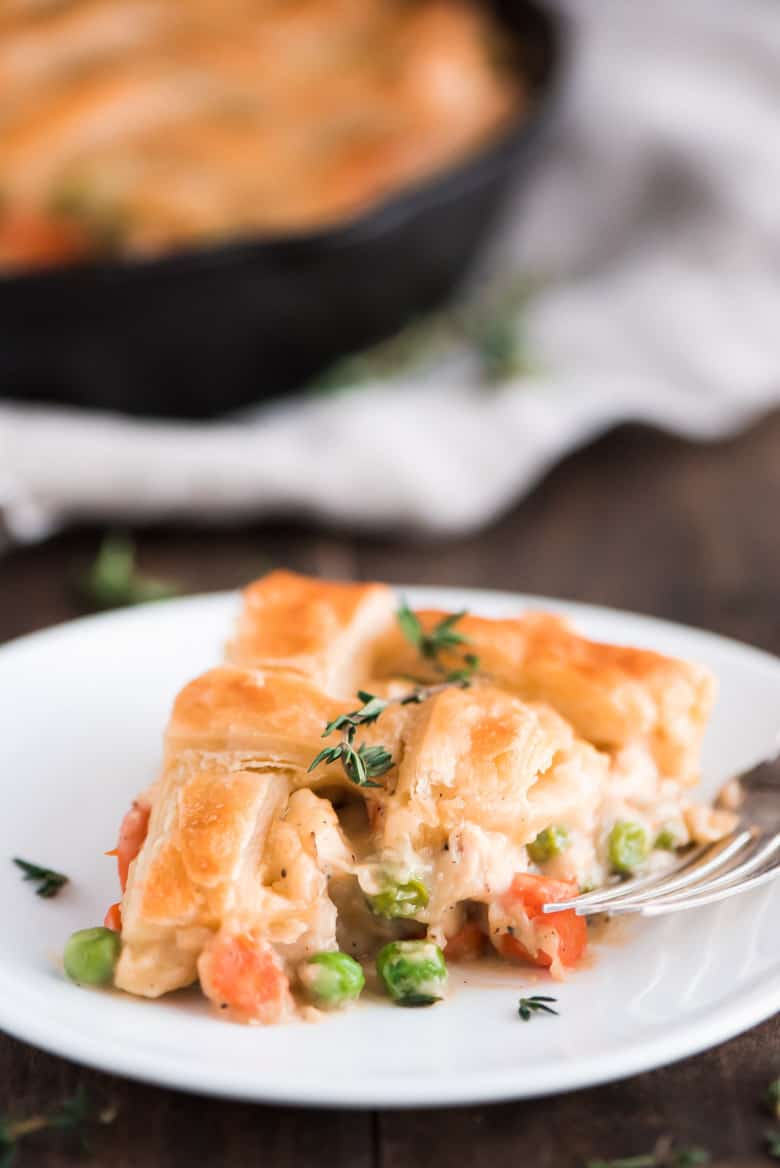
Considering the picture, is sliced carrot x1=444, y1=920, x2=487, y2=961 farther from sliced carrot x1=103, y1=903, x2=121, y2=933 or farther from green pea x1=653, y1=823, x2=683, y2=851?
sliced carrot x1=103, y1=903, x2=121, y2=933

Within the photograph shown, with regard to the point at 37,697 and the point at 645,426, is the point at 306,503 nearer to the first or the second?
the point at 645,426

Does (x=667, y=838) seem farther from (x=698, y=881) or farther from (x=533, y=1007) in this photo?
(x=533, y=1007)

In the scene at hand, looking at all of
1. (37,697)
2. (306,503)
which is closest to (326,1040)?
(37,697)

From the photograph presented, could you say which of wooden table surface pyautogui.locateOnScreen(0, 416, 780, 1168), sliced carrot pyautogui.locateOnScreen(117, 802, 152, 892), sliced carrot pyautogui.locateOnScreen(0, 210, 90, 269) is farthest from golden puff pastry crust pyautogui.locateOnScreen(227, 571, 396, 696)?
sliced carrot pyautogui.locateOnScreen(0, 210, 90, 269)

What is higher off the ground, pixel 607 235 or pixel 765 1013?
pixel 607 235

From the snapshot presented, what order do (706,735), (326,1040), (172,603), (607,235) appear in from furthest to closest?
(607,235) < (172,603) < (706,735) < (326,1040)

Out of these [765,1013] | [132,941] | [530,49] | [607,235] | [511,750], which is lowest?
[132,941]

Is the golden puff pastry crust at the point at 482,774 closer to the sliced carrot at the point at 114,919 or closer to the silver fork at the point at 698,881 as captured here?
the silver fork at the point at 698,881

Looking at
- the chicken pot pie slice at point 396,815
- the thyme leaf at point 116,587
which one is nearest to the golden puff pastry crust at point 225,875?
the chicken pot pie slice at point 396,815
